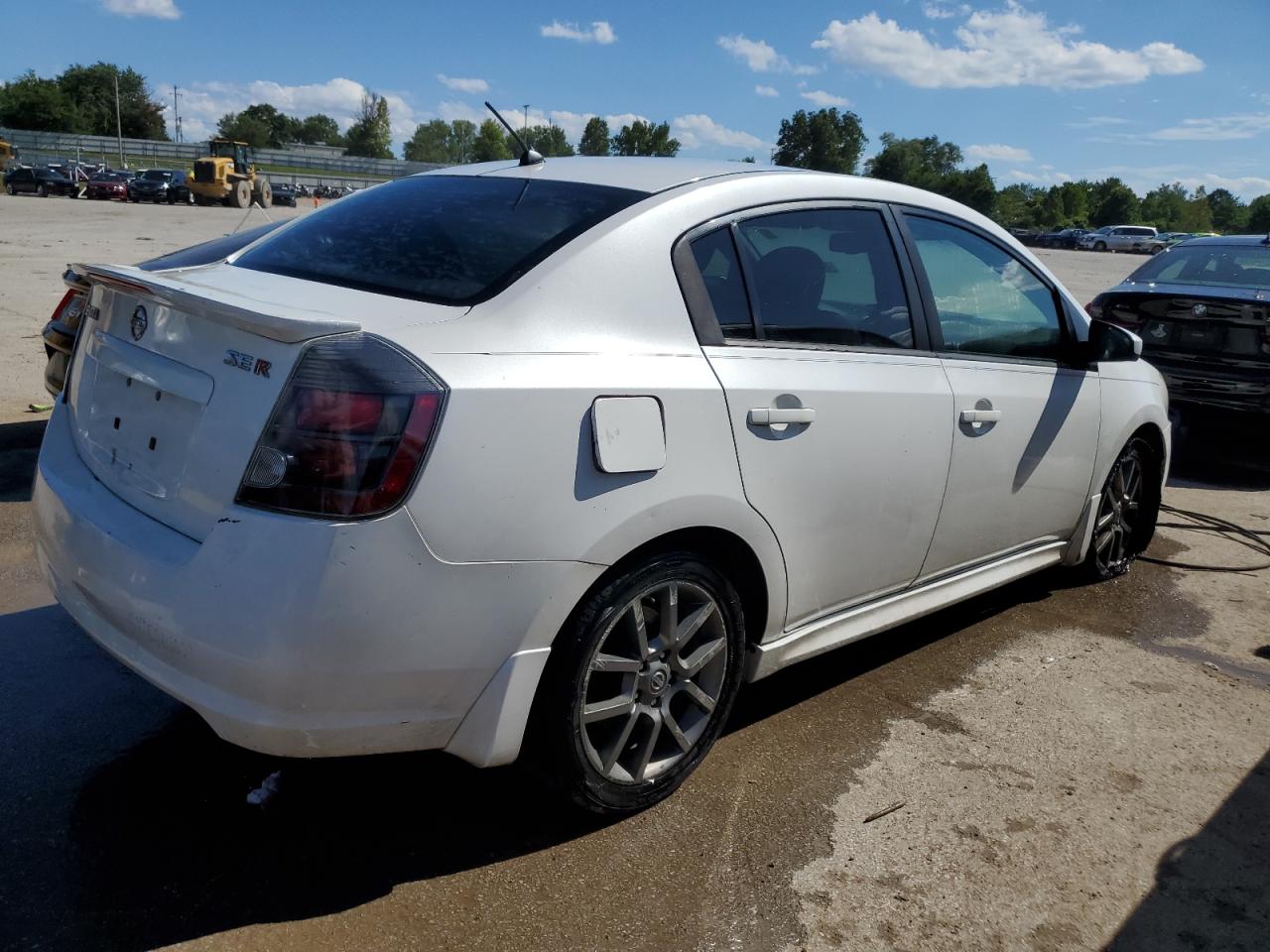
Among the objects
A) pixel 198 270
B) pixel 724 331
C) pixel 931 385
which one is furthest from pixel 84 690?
pixel 931 385

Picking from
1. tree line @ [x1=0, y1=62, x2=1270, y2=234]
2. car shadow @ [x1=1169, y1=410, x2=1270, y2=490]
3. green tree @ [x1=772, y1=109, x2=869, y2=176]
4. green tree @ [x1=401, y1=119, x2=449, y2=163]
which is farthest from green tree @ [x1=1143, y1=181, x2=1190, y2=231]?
car shadow @ [x1=1169, y1=410, x2=1270, y2=490]

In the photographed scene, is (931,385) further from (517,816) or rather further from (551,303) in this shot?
(517,816)

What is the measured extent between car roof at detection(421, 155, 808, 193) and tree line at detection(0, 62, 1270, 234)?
71.3 meters

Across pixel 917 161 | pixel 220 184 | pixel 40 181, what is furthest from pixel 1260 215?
pixel 40 181

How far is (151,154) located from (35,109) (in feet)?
66.4

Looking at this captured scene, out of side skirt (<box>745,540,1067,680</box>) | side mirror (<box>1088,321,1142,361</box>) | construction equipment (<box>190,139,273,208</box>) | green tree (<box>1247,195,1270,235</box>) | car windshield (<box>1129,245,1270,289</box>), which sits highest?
green tree (<box>1247,195,1270,235</box>)

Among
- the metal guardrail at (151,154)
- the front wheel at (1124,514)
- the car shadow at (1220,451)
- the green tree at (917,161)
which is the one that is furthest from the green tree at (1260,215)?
the front wheel at (1124,514)

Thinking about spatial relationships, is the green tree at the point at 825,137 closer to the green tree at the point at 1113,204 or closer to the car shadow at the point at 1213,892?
the green tree at the point at 1113,204

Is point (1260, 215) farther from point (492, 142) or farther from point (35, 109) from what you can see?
point (35, 109)

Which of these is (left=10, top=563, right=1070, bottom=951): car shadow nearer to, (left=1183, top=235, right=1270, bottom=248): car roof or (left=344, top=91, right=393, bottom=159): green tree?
(left=1183, top=235, right=1270, bottom=248): car roof

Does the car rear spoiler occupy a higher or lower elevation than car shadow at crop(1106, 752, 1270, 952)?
higher

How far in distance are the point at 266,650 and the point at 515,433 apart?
678mm

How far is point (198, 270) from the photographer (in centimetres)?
293

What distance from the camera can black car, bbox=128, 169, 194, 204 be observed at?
4894 cm
